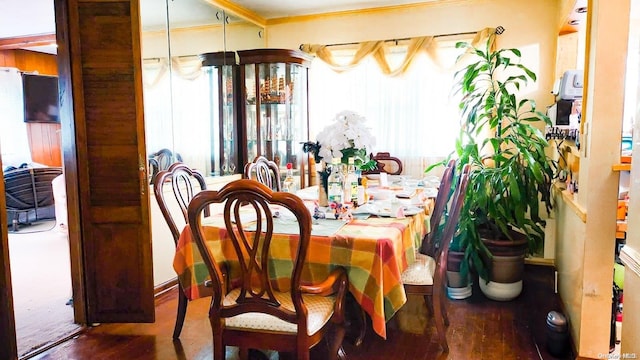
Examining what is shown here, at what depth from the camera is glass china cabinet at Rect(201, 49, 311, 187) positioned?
4.06 metres

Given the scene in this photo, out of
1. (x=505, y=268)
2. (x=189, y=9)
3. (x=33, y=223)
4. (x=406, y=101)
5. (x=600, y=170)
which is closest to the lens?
(x=600, y=170)

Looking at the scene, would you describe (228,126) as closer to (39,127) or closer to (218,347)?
(218,347)

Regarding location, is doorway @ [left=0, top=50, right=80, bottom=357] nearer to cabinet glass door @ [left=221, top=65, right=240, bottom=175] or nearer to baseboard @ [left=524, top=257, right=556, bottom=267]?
cabinet glass door @ [left=221, top=65, right=240, bottom=175]

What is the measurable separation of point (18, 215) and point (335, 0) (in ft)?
16.1

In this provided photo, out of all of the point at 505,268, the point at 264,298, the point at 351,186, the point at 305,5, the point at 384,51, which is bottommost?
the point at 505,268

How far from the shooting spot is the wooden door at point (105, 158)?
2.50 meters

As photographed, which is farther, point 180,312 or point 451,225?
point 180,312

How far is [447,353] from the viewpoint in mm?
2311

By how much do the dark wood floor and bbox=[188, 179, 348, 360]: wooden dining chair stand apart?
60cm

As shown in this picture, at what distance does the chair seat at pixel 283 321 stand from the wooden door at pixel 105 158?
1.06 metres

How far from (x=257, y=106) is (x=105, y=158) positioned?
179 centimetres

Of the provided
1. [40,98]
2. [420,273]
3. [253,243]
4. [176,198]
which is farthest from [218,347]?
[40,98]

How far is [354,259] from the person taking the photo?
1825 mm

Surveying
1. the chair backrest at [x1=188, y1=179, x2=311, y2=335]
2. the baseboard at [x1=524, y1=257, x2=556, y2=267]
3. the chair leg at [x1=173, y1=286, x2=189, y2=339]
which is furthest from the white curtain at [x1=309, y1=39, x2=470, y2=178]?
the chair backrest at [x1=188, y1=179, x2=311, y2=335]
